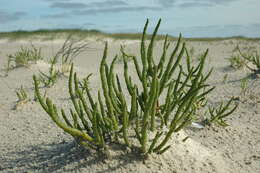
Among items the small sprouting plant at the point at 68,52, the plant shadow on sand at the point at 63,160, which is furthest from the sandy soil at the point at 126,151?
the small sprouting plant at the point at 68,52

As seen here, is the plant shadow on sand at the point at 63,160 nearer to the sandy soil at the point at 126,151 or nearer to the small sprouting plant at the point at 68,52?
the sandy soil at the point at 126,151

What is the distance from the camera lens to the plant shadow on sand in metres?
1.42

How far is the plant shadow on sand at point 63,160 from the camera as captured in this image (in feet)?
4.66

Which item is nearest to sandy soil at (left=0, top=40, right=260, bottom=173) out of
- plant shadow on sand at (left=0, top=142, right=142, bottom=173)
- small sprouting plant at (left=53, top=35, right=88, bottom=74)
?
plant shadow on sand at (left=0, top=142, right=142, bottom=173)

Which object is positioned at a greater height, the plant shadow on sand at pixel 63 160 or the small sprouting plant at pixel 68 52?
the small sprouting plant at pixel 68 52

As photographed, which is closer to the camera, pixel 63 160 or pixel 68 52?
pixel 63 160

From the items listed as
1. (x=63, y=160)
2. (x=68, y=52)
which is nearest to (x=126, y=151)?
(x=63, y=160)

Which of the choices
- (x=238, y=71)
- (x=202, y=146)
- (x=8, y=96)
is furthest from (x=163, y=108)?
(x=238, y=71)

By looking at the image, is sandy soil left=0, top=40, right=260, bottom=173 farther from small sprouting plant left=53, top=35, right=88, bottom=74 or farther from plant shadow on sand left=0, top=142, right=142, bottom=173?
small sprouting plant left=53, top=35, right=88, bottom=74

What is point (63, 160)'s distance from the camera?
4.90 feet

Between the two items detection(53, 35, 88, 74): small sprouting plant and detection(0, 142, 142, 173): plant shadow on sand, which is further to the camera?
detection(53, 35, 88, 74): small sprouting plant

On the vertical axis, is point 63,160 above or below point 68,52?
below

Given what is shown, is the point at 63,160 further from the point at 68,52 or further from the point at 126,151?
the point at 68,52

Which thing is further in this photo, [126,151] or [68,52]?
[68,52]
